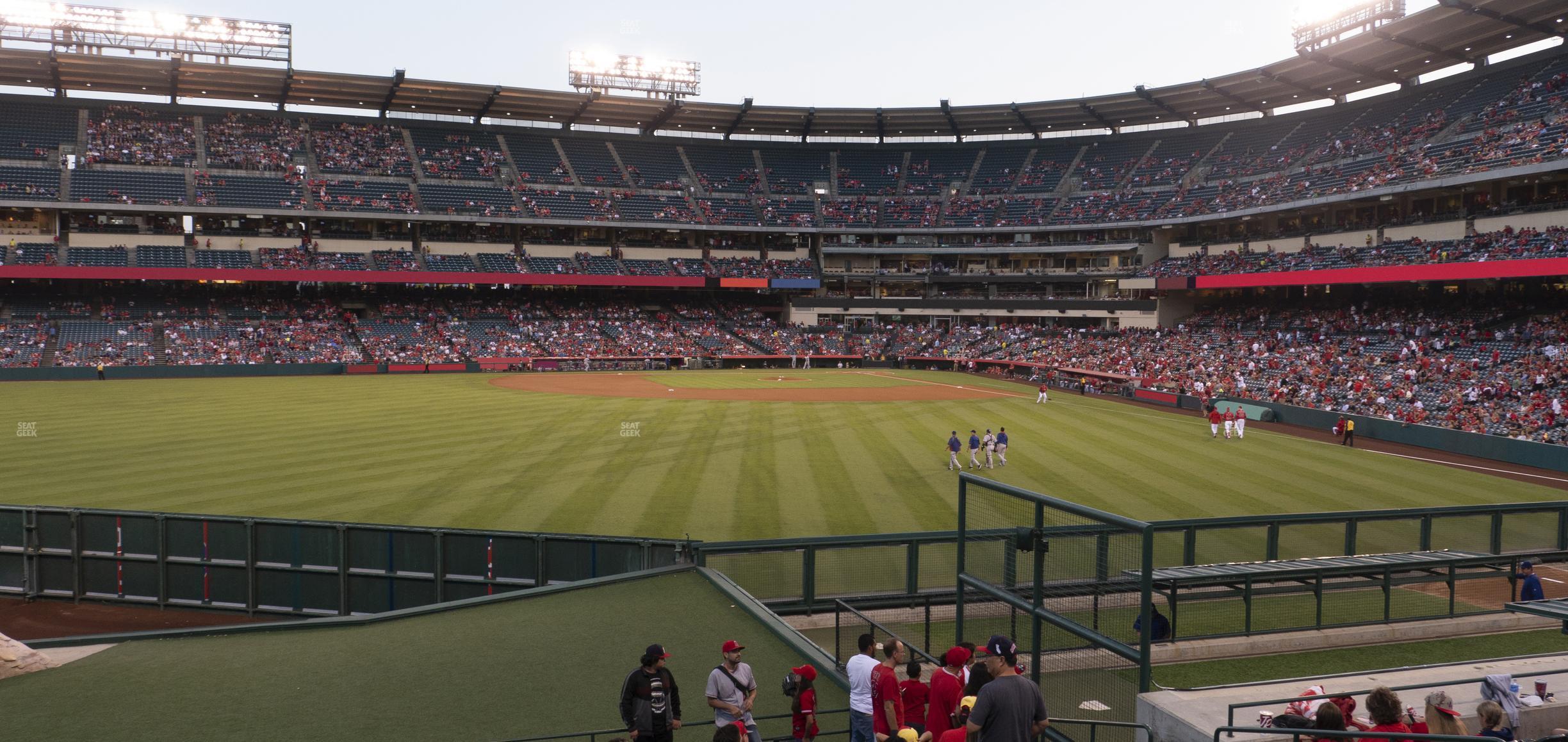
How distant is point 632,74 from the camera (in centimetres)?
7794

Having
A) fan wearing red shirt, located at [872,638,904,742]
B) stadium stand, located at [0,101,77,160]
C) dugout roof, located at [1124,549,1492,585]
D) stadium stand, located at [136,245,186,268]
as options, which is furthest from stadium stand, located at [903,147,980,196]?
fan wearing red shirt, located at [872,638,904,742]

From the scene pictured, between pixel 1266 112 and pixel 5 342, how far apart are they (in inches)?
3624

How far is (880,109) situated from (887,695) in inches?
3044

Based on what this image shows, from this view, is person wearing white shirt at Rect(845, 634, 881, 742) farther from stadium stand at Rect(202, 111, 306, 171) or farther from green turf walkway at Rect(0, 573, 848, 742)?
stadium stand at Rect(202, 111, 306, 171)

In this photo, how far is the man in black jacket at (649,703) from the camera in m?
7.45

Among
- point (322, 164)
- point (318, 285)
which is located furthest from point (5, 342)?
point (322, 164)

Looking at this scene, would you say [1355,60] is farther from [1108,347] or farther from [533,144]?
[533,144]

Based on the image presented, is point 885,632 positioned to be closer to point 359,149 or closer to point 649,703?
point 649,703

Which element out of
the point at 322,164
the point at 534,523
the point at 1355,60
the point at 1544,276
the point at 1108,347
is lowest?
the point at 534,523

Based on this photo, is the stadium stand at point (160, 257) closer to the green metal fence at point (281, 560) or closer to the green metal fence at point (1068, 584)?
the green metal fence at point (281, 560)

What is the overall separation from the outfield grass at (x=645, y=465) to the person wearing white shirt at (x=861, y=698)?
10.0 meters

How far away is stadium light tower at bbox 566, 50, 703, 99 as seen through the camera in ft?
250

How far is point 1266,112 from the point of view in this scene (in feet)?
229

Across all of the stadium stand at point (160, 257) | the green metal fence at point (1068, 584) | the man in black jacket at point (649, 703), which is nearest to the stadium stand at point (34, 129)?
the stadium stand at point (160, 257)
